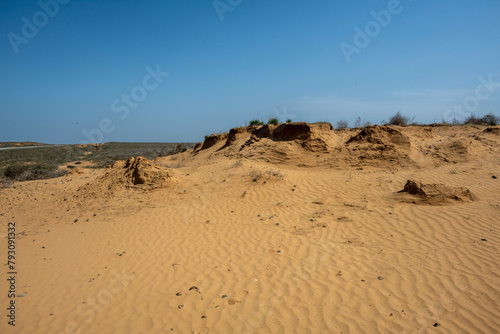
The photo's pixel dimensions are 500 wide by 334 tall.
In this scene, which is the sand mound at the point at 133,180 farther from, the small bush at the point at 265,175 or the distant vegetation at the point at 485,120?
the distant vegetation at the point at 485,120

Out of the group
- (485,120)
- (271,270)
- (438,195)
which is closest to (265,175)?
(438,195)

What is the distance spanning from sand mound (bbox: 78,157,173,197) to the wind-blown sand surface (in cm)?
5

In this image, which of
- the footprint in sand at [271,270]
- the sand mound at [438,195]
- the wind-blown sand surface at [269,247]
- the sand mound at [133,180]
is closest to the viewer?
the wind-blown sand surface at [269,247]

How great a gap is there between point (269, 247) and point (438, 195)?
4926 mm

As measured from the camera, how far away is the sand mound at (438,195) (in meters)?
6.80

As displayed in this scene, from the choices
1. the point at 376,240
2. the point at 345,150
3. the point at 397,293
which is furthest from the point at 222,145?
the point at 397,293

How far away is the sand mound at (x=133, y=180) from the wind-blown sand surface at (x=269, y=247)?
0.18 feet

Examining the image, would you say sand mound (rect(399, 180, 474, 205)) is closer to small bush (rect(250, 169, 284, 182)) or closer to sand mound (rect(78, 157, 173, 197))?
small bush (rect(250, 169, 284, 182))

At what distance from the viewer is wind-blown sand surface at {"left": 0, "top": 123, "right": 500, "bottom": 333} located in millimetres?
3410

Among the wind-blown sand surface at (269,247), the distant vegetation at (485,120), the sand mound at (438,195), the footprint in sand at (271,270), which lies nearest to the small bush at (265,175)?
the wind-blown sand surface at (269,247)

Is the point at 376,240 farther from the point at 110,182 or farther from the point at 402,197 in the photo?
the point at 110,182

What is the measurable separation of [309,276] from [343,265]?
2.23 feet

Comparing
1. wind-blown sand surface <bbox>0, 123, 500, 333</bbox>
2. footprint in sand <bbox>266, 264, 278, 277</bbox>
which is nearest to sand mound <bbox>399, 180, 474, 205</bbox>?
wind-blown sand surface <bbox>0, 123, 500, 333</bbox>

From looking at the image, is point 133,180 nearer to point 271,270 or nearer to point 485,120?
point 271,270
